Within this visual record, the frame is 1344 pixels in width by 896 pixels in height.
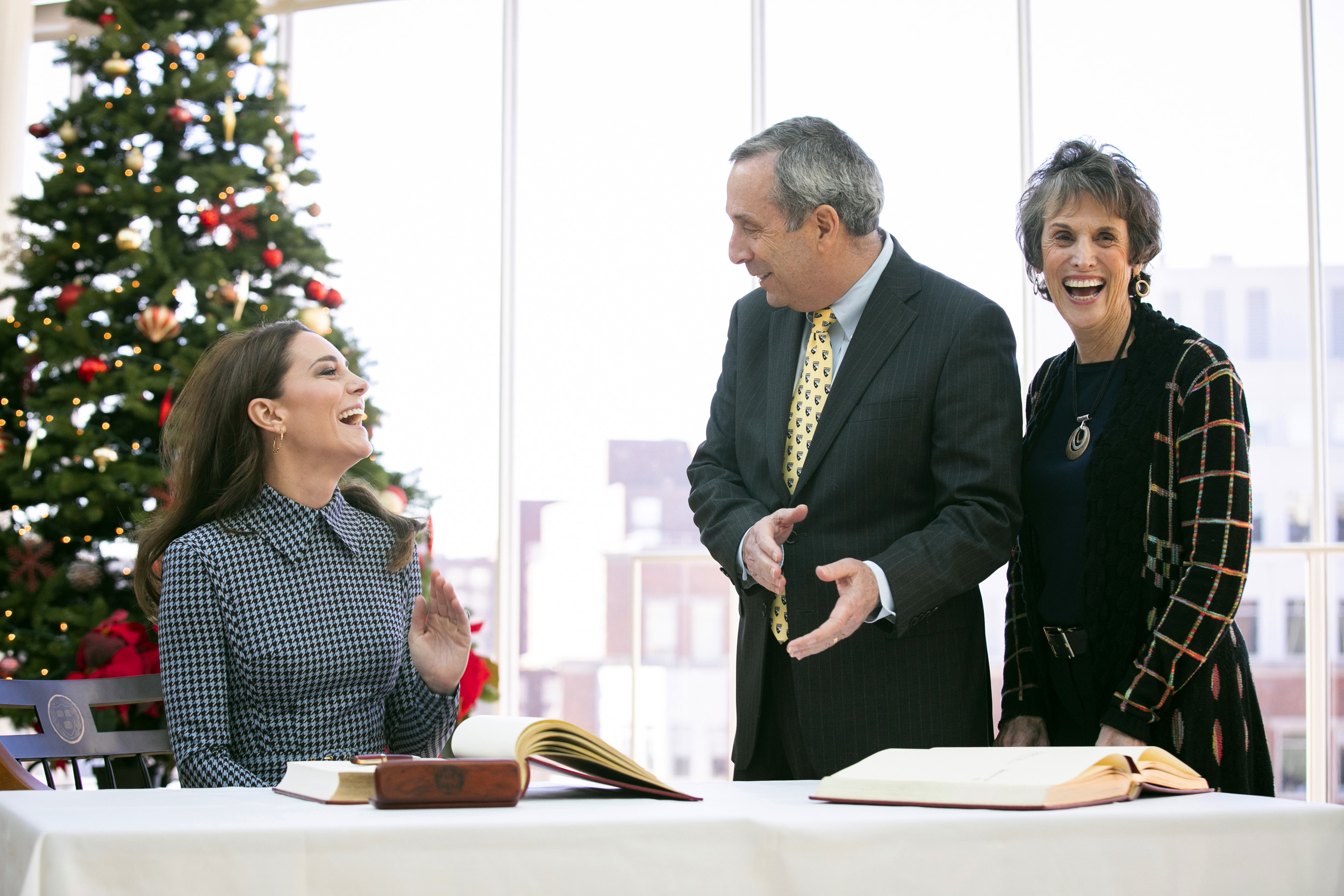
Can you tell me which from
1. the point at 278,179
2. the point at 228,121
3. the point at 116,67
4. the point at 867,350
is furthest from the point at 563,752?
the point at 116,67

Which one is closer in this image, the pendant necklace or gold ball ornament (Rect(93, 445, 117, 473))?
the pendant necklace

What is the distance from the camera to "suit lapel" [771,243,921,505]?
5.13ft

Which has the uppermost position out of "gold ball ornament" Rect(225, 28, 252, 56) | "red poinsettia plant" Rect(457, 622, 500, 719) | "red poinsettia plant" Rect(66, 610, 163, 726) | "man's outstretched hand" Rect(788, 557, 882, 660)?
"gold ball ornament" Rect(225, 28, 252, 56)

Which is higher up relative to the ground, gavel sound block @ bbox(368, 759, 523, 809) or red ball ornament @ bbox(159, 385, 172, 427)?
red ball ornament @ bbox(159, 385, 172, 427)

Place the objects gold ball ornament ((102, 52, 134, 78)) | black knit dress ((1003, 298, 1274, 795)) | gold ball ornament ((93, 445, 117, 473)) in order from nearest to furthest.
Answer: black knit dress ((1003, 298, 1274, 795)) → gold ball ornament ((93, 445, 117, 473)) → gold ball ornament ((102, 52, 134, 78))

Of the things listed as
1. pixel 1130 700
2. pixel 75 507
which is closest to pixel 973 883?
pixel 1130 700

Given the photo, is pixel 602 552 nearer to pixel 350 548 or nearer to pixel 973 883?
pixel 350 548

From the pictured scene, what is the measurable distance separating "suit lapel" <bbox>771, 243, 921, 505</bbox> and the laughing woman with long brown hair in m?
0.57

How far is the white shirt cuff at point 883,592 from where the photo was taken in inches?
53.4

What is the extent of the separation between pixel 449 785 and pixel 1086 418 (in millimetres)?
1078

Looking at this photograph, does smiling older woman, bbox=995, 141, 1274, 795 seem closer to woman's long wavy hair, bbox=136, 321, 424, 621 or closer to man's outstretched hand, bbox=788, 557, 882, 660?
man's outstretched hand, bbox=788, 557, 882, 660

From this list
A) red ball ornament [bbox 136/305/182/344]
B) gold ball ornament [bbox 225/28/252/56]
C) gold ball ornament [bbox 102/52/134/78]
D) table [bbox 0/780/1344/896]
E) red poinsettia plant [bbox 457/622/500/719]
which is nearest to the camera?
table [bbox 0/780/1344/896]

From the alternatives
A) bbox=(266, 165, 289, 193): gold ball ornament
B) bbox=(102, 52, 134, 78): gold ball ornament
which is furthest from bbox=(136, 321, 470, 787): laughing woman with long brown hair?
bbox=(102, 52, 134, 78): gold ball ornament

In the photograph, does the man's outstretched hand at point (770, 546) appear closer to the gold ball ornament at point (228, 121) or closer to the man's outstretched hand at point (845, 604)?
the man's outstretched hand at point (845, 604)
